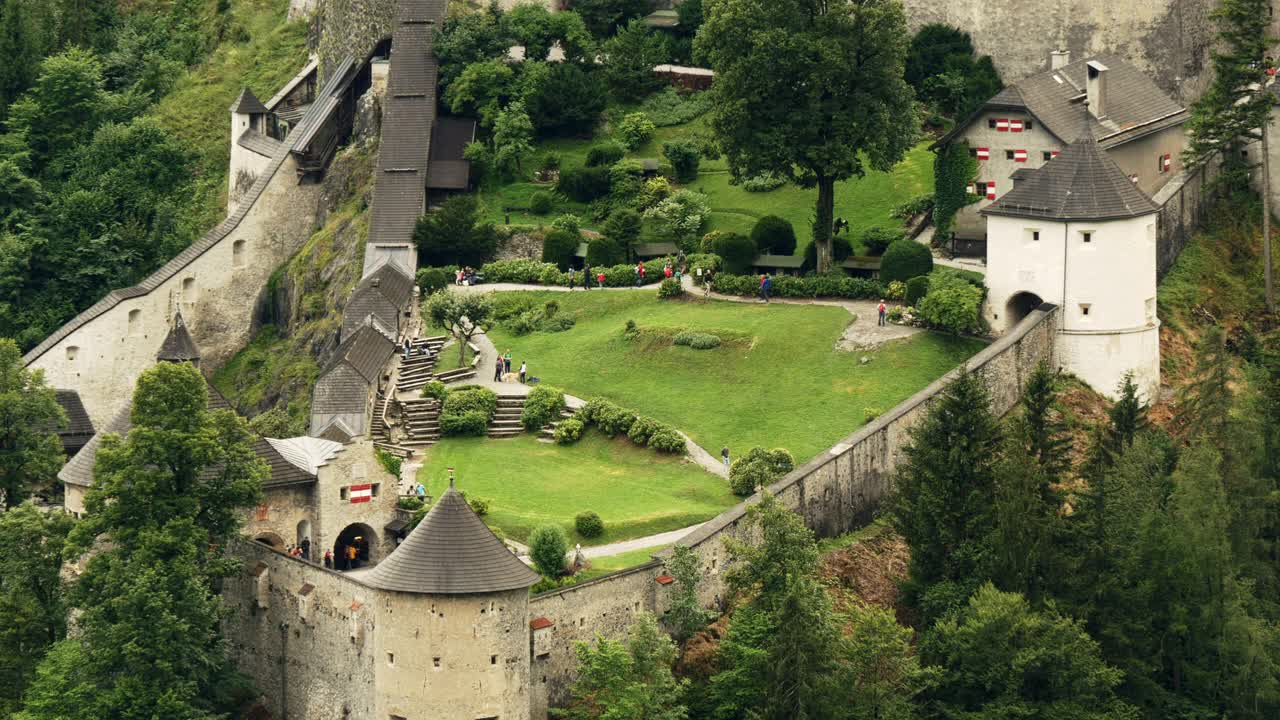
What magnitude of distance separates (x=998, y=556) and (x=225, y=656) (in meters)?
22.1

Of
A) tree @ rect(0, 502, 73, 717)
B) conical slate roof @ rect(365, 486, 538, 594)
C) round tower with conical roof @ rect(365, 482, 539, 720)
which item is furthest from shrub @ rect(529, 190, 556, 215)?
conical slate roof @ rect(365, 486, 538, 594)

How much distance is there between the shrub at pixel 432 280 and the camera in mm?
96750

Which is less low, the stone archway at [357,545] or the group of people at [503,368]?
the group of people at [503,368]

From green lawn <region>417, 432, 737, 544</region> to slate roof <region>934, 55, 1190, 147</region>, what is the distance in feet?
72.2

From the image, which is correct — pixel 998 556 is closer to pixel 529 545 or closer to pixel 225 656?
pixel 529 545

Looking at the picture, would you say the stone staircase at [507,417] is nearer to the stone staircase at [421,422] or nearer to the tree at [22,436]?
the stone staircase at [421,422]

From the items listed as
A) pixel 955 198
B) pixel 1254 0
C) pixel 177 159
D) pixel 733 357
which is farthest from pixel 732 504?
pixel 177 159

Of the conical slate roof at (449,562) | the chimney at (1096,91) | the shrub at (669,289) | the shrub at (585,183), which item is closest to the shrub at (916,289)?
the shrub at (669,289)

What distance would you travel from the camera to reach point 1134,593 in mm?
73750

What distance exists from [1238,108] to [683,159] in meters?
23.7

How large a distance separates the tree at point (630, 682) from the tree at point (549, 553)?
426 cm

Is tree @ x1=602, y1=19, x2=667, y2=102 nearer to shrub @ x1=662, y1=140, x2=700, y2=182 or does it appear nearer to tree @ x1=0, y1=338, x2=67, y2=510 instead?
shrub @ x1=662, y1=140, x2=700, y2=182

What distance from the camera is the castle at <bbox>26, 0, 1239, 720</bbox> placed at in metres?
63.6

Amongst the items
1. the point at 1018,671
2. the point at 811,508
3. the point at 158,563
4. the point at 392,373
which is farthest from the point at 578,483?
the point at 1018,671
